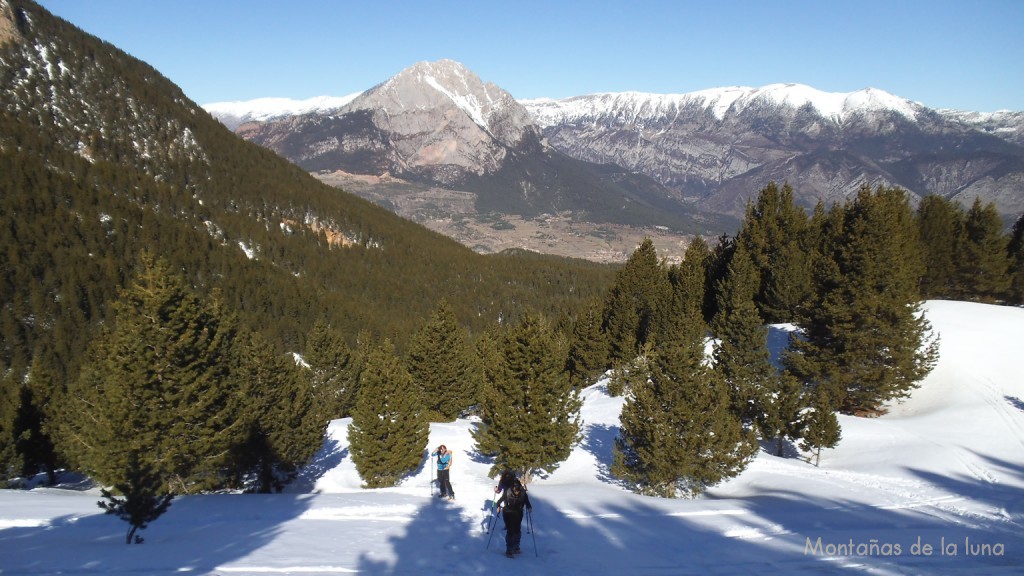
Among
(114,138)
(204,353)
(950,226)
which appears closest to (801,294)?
(950,226)

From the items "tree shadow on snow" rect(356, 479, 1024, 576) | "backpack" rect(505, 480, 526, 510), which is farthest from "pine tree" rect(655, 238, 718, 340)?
"backpack" rect(505, 480, 526, 510)

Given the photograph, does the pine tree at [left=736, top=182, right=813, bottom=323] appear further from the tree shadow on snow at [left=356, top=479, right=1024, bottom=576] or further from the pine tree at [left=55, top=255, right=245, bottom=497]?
the pine tree at [left=55, top=255, right=245, bottom=497]

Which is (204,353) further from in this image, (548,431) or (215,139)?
(215,139)

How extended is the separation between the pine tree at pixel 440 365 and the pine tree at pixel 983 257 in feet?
175

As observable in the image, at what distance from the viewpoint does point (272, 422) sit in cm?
2903

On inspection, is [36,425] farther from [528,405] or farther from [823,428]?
[823,428]

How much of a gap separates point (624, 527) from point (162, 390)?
1869cm

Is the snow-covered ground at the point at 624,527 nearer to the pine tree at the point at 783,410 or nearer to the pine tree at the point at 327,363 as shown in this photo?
the pine tree at the point at 783,410

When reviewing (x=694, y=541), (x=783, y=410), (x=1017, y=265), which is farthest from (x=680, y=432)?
(x=1017, y=265)

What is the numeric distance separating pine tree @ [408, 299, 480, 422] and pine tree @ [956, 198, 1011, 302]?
5323cm

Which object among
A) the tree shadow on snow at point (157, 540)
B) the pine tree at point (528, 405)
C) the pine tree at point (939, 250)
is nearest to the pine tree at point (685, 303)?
the pine tree at point (528, 405)

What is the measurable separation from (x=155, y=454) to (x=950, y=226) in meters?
71.8

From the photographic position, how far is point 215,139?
7790 inches

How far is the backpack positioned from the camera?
13461 millimetres
